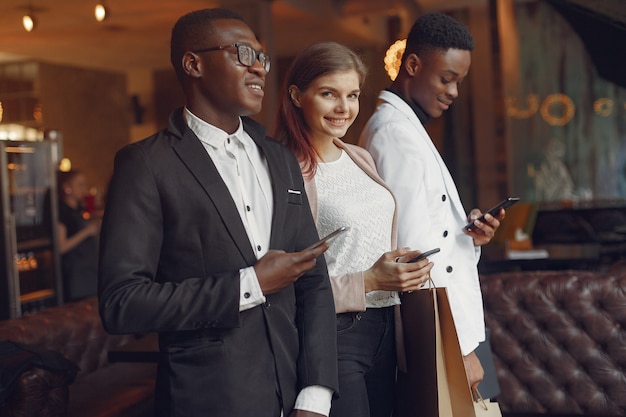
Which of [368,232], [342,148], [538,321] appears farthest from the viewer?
[538,321]

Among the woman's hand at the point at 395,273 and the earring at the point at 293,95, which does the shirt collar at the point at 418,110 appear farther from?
the woman's hand at the point at 395,273

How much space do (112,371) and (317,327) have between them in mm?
2560

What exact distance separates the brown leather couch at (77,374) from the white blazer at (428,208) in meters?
1.47

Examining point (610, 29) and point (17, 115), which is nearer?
point (610, 29)

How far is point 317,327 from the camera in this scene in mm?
1517

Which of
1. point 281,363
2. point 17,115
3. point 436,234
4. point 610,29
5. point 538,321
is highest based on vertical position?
point 17,115

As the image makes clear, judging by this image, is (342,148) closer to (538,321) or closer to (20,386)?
(20,386)

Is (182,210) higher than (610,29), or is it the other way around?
(610,29)

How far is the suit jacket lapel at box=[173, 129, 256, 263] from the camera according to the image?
140 cm

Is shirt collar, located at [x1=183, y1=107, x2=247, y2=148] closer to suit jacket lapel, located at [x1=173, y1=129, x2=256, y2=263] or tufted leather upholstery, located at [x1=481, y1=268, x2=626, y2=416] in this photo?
suit jacket lapel, located at [x1=173, y1=129, x2=256, y2=263]

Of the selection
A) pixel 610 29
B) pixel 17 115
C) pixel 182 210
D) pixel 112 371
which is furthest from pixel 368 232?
pixel 17 115

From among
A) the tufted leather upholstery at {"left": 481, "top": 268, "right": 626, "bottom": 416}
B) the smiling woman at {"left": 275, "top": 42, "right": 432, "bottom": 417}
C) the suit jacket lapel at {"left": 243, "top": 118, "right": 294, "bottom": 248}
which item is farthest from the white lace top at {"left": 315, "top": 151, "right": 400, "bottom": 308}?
the tufted leather upholstery at {"left": 481, "top": 268, "right": 626, "bottom": 416}

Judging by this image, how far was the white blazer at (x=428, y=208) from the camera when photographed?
1.97 m

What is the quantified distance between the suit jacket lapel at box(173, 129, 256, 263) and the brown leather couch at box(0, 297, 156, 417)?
1.53 m
